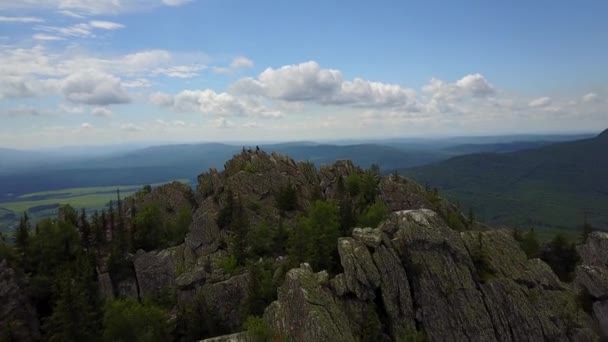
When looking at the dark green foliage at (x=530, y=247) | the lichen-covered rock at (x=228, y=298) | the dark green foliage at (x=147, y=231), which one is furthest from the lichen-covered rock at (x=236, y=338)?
the dark green foliage at (x=530, y=247)

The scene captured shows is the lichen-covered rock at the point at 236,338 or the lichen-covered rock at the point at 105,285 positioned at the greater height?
the lichen-covered rock at the point at 236,338

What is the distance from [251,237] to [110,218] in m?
46.3

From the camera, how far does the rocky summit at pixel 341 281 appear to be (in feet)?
188

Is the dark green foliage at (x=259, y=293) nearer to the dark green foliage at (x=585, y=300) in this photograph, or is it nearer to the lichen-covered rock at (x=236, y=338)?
the lichen-covered rock at (x=236, y=338)

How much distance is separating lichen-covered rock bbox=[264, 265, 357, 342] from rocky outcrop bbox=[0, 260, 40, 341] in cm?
4396

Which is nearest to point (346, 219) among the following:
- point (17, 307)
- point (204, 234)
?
point (204, 234)

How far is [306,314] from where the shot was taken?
168 feet

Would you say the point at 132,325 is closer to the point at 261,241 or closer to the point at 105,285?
the point at 105,285

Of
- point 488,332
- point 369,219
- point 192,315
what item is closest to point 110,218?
point 192,315

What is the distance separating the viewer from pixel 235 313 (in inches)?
2680

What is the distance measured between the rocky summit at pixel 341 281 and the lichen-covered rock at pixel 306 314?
0.51 ft

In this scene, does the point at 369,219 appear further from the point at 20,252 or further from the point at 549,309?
the point at 20,252

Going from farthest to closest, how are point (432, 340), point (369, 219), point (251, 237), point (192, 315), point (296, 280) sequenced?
point (369, 219) < point (251, 237) < point (192, 315) < point (432, 340) < point (296, 280)

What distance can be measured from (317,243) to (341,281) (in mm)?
11226
